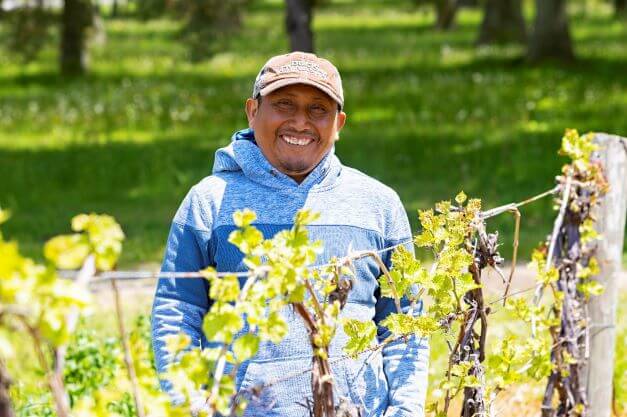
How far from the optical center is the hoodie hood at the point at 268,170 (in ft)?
11.9

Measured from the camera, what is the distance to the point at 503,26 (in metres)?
32.7

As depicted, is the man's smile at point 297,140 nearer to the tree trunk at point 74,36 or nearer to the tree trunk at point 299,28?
the tree trunk at point 299,28

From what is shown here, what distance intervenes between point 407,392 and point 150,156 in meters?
12.3

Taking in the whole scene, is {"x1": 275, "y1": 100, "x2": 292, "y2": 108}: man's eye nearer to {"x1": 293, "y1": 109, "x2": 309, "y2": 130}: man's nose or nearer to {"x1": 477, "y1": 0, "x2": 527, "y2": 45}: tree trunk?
{"x1": 293, "y1": 109, "x2": 309, "y2": 130}: man's nose

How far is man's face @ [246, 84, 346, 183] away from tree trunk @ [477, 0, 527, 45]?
95.0 feet

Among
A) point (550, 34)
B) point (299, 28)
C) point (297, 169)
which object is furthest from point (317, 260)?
point (550, 34)

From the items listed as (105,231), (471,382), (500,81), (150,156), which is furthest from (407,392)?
(500,81)

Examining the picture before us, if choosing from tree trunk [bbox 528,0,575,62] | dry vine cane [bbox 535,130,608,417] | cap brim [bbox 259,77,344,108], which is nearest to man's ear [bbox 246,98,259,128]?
cap brim [bbox 259,77,344,108]

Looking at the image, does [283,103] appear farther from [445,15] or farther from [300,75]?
[445,15]

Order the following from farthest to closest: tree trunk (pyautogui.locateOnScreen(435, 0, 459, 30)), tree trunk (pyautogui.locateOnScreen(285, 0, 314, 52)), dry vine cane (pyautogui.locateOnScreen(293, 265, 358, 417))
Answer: tree trunk (pyautogui.locateOnScreen(435, 0, 459, 30))
tree trunk (pyautogui.locateOnScreen(285, 0, 314, 52))
dry vine cane (pyautogui.locateOnScreen(293, 265, 358, 417))

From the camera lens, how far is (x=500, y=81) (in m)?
21.9

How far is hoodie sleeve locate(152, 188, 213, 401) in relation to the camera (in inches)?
138

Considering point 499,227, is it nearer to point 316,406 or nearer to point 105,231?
point 316,406

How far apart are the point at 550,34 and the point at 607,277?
1996cm
